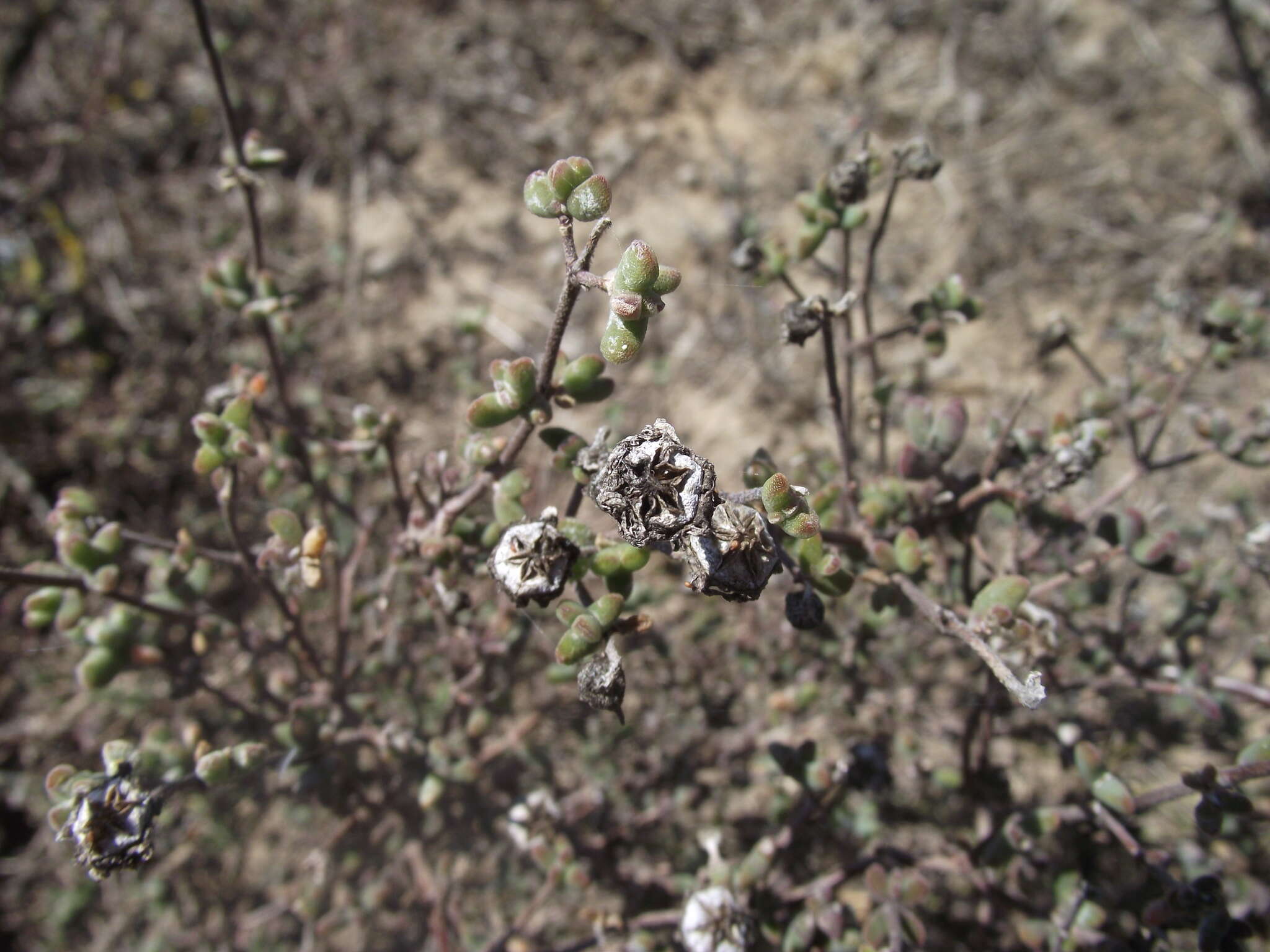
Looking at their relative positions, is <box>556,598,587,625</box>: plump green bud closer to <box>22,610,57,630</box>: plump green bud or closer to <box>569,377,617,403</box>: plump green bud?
<box>569,377,617,403</box>: plump green bud

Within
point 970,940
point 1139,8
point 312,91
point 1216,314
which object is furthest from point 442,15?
point 970,940

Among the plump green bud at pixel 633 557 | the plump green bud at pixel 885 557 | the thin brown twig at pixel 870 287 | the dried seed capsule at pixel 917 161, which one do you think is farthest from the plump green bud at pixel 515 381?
the dried seed capsule at pixel 917 161

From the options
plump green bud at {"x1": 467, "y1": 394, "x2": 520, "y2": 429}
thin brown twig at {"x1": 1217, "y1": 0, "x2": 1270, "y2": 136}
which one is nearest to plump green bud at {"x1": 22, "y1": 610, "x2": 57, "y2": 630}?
plump green bud at {"x1": 467, "y1": 394, "x2": 520, "y2": 429}

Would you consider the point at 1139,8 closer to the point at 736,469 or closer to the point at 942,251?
the point at 942,251

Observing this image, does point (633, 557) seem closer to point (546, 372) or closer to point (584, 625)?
point (584, 625)

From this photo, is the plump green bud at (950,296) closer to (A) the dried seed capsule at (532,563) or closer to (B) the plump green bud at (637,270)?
(B) the plump green bud at (637,270)

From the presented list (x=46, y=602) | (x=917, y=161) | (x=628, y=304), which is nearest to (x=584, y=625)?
(x=628, y=304)
